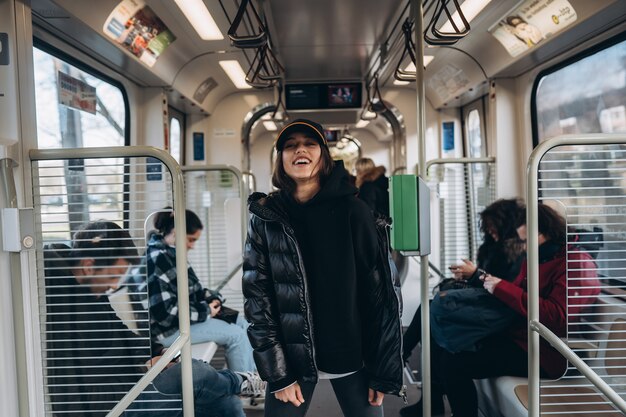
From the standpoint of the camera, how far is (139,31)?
3.54m

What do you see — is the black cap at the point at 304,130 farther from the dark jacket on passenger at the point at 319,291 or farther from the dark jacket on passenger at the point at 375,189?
the dark jacket on passenger at the point at 375,189

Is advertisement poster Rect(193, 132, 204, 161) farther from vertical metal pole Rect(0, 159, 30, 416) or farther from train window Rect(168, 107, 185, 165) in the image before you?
vertical metal pole Rect(0, 159, 30, 416)

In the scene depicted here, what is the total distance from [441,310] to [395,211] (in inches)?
39.3

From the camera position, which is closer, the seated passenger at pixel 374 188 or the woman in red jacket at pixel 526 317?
the woman in red jacket at pixel 526 317

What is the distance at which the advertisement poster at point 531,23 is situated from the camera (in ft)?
10.5

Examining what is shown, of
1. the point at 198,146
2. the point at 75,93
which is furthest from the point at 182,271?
the point at 198,146

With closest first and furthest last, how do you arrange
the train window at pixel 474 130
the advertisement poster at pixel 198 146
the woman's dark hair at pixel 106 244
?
the woman's dark hair at pixel 106 244, the train window at pixel 474 130, the advertisement poster at pixel 198 146

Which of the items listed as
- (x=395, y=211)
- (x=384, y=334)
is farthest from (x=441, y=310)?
(x=384, y=334)

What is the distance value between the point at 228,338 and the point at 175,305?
0.58 m

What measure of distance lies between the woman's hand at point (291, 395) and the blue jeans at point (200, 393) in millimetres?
720

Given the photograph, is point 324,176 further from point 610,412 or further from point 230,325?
point 230,325

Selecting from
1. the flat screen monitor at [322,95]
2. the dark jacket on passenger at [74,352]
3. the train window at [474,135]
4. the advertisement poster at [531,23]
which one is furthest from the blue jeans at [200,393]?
the flat screen monitor at [322,95]

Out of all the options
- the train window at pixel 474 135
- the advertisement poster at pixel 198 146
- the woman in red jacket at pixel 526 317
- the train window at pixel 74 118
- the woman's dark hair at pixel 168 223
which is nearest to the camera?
the woman in red jacket at pixel 526 317

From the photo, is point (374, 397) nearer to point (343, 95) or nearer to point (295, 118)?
point (295, 118)
